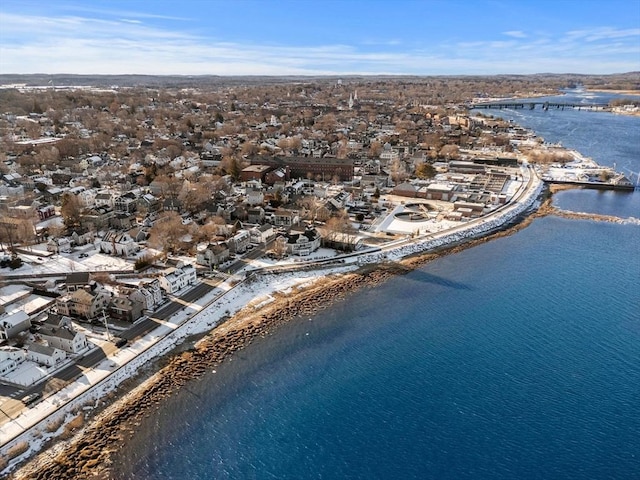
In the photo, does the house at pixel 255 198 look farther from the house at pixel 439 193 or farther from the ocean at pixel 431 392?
the house at pixel 439 193

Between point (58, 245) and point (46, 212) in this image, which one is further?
point (46, 212)

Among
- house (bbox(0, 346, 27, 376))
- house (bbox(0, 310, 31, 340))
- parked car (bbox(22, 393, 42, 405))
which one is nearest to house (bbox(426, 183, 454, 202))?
house (bbox(0, 310, 31, 340))

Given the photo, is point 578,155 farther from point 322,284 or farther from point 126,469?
point 126,469

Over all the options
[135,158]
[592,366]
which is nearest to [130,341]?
[592,366]

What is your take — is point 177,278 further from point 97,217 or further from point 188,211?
point 188,211

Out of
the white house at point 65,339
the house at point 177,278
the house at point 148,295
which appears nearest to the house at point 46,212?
the house at point 177,278

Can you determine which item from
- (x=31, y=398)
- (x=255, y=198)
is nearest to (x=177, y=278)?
(x=31, y=398)
